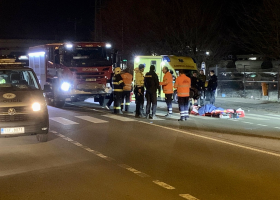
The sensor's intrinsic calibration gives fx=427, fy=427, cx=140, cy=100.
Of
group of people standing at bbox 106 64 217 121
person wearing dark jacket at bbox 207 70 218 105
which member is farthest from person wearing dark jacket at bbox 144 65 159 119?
person wearing dark jacket at bbox 207 70 218 105

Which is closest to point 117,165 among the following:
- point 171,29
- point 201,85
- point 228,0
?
point 201,85

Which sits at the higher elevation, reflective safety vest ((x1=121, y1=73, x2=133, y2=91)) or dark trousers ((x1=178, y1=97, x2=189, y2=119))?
reflective safety vest ((x1=121, y1=73, x2=133, y2=91))

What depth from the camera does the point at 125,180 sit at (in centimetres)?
715

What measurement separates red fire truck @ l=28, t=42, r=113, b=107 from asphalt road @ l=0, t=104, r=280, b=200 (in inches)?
214

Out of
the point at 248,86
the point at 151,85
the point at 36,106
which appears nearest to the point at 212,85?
the point at 151,85

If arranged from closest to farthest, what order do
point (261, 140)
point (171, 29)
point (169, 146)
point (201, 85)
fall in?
point (169, 146)
point (261, 140)
point (201, 85)
point (171, 29)

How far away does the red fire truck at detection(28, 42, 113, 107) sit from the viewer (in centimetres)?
1888

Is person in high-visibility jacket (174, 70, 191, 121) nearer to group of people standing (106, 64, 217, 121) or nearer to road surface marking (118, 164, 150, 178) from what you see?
group of people standing (106, 64, 217, 121)

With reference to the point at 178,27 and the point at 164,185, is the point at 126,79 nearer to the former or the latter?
the point at 164,185

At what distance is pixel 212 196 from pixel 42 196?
2.50 m

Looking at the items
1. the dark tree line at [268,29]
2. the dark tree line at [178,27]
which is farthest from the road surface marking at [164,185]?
the dark tree line at [178,27]

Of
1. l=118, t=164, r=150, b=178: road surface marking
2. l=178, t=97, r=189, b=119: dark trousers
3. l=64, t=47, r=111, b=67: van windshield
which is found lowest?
l=118, t=164, r=150, b=178: road surface marking

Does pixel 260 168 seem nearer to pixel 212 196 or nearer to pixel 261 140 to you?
pixel 212 196

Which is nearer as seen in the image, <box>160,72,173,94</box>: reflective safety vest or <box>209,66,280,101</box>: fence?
<box>160,72,173,94</box>: reflective safety vest
